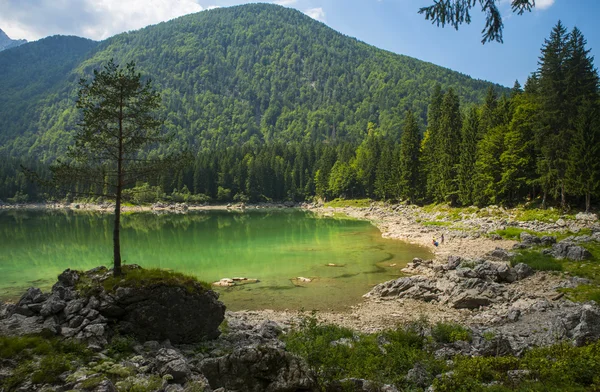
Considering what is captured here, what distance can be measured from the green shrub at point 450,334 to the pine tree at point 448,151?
170 ft

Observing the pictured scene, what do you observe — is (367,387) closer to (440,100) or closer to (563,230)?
(563,230)

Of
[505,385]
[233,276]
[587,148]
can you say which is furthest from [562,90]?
[505,385]

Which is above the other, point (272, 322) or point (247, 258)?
point (272, 322)

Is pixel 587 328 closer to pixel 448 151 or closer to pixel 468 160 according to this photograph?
pixel 468 160

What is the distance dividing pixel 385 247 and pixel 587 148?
23.7 metres

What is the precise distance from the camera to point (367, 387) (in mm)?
8117

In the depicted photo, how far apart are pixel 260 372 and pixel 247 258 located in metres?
28.5

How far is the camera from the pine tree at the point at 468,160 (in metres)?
57.5

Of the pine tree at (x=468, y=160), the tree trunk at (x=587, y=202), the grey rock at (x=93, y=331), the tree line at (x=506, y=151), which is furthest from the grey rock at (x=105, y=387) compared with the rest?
the pine tree at (x=468, y=160)

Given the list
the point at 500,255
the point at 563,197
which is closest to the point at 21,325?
the point at 500,255

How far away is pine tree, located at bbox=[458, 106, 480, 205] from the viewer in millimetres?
57469

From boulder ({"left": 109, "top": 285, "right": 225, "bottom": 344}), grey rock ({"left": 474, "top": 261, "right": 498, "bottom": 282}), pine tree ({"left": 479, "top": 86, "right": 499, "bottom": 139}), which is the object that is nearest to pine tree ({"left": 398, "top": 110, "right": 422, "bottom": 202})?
pine tree ({"left": 479, "top": 86, "right": 499, "bottom": 139})

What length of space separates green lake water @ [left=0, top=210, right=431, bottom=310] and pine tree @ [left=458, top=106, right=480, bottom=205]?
1825 cm

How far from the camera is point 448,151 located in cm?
6600
